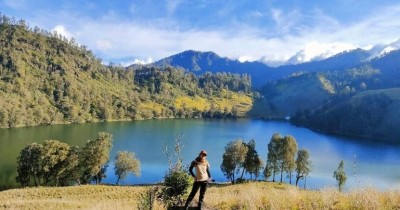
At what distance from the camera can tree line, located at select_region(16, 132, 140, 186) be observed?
3541 inches

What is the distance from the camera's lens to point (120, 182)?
102 meters

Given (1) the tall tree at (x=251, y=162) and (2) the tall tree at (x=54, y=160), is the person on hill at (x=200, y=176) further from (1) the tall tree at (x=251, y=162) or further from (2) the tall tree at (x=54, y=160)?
(1) the tall tree at (x=251, y=162)

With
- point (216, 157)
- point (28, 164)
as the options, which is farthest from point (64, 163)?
point (216, 157)

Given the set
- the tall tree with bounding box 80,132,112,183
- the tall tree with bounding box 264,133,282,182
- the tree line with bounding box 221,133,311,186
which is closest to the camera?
the tall tree with bounding box 80,132,112,183

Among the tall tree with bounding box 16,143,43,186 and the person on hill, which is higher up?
the person on hill

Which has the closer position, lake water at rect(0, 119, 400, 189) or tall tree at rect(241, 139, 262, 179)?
tall tree at rect(241, 139, 262, 179)

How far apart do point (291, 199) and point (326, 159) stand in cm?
13706

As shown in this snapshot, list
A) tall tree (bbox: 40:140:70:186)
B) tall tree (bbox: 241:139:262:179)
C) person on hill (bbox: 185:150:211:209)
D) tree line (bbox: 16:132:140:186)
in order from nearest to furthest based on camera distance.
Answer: person on hill (bbox: 185:150:211:209) < tall tree (bbox: 40:140:70:186) < tree line (bbox: 16:132:140:186) < tall tree (bbox: 241:139:262:179)

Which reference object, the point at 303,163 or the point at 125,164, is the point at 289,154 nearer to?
the point at 303,163

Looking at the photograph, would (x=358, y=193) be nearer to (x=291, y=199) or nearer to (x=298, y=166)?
(x=291, y=199)

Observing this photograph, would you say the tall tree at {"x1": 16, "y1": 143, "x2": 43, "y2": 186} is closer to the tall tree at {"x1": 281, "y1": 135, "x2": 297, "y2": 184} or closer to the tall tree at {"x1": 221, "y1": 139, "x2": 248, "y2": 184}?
the tall tree at {"x1": 221, "y1": 139, "x2": 248, "y2": 184}

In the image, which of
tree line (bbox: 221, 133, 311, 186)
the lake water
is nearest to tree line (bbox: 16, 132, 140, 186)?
the lake water

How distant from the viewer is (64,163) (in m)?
92.1

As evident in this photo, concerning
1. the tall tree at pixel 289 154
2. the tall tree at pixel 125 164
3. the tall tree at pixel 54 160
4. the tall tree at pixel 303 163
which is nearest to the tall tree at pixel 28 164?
the tall tree at pixel 54 160
